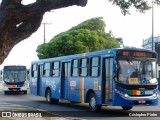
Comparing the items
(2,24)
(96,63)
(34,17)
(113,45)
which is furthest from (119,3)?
(113,45)

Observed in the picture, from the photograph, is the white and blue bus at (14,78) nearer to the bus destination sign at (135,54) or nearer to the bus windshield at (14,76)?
the bus windshield at (14,76)

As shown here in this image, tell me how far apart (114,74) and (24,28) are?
6.21 metres

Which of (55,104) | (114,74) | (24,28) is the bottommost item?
(55,104)

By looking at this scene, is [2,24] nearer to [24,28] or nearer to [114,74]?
[24,28]

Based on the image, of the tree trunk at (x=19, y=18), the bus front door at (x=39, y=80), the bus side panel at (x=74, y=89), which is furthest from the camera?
the bus front door at (x=39, y=80)

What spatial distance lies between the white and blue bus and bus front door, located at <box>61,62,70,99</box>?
44.6 feet

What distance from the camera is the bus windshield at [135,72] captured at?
16625 millimetres

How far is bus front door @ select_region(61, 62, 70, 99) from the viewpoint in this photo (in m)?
21.7

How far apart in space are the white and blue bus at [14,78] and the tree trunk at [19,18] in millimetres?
24051

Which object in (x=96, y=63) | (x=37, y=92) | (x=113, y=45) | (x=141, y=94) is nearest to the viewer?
(x=141, y=94)

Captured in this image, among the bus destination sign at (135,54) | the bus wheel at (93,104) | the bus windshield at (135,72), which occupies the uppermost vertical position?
the bus destination sign at (135,54)

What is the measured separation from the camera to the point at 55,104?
2361 cm

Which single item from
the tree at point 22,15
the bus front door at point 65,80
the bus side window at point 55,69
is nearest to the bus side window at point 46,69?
the bus side window at point 55,69

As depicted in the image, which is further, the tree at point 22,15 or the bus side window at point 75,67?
the bus side window at point 75,67
